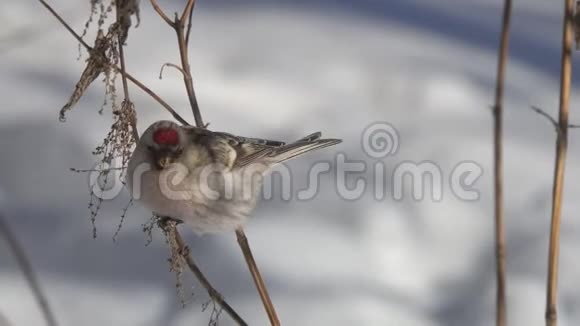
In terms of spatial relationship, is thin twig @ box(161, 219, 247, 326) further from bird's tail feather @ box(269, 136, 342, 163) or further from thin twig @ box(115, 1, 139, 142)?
bird's tail feather @ box(269, 136, 342, 163)

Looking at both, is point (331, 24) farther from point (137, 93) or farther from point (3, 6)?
point (3, 6)

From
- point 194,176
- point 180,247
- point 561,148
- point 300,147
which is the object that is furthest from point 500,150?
point 300,147

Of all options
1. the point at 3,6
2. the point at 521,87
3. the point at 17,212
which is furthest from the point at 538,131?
the point at 3,6

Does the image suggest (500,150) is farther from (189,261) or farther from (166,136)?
(166,136)

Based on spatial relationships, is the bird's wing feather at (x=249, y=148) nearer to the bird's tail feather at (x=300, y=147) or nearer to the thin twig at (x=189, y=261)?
the bird's tail feather at (x=300, y=147)

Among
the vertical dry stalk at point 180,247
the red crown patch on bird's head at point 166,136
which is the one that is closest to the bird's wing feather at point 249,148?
the red crown patch on bird's head at point 166,136

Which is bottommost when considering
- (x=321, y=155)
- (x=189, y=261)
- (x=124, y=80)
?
(x=189, y=261)
